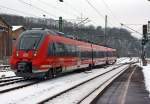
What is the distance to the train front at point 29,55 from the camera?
21219 mm

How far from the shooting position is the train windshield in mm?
21922

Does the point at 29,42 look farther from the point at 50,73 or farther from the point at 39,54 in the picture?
the point at 50,73

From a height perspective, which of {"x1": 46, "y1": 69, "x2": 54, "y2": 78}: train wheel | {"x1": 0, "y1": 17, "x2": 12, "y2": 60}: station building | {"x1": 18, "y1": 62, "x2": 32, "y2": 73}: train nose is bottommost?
{"x1": 46, "y1": 69, "x2": 54, "y2": 78}: train wheel

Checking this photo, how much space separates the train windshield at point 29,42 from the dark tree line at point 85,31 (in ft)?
39.3

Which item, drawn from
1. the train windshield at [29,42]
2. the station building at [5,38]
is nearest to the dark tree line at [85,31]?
the station building at [5,38]

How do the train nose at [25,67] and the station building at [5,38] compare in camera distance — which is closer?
the train nose at [25,67]

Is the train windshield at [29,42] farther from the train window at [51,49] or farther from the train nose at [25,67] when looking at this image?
→ the train nose at [25,67]

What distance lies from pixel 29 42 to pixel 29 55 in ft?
3.00

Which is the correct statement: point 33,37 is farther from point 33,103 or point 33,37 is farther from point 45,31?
point 33,103

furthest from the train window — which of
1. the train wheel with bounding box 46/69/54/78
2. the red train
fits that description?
the train wheel with bounding box 46/69/54/78

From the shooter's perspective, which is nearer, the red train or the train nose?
the train nose

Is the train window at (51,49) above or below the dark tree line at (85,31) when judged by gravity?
below

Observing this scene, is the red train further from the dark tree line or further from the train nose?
the dark tree line

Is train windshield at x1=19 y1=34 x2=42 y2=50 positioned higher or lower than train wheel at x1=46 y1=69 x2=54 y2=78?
higher
